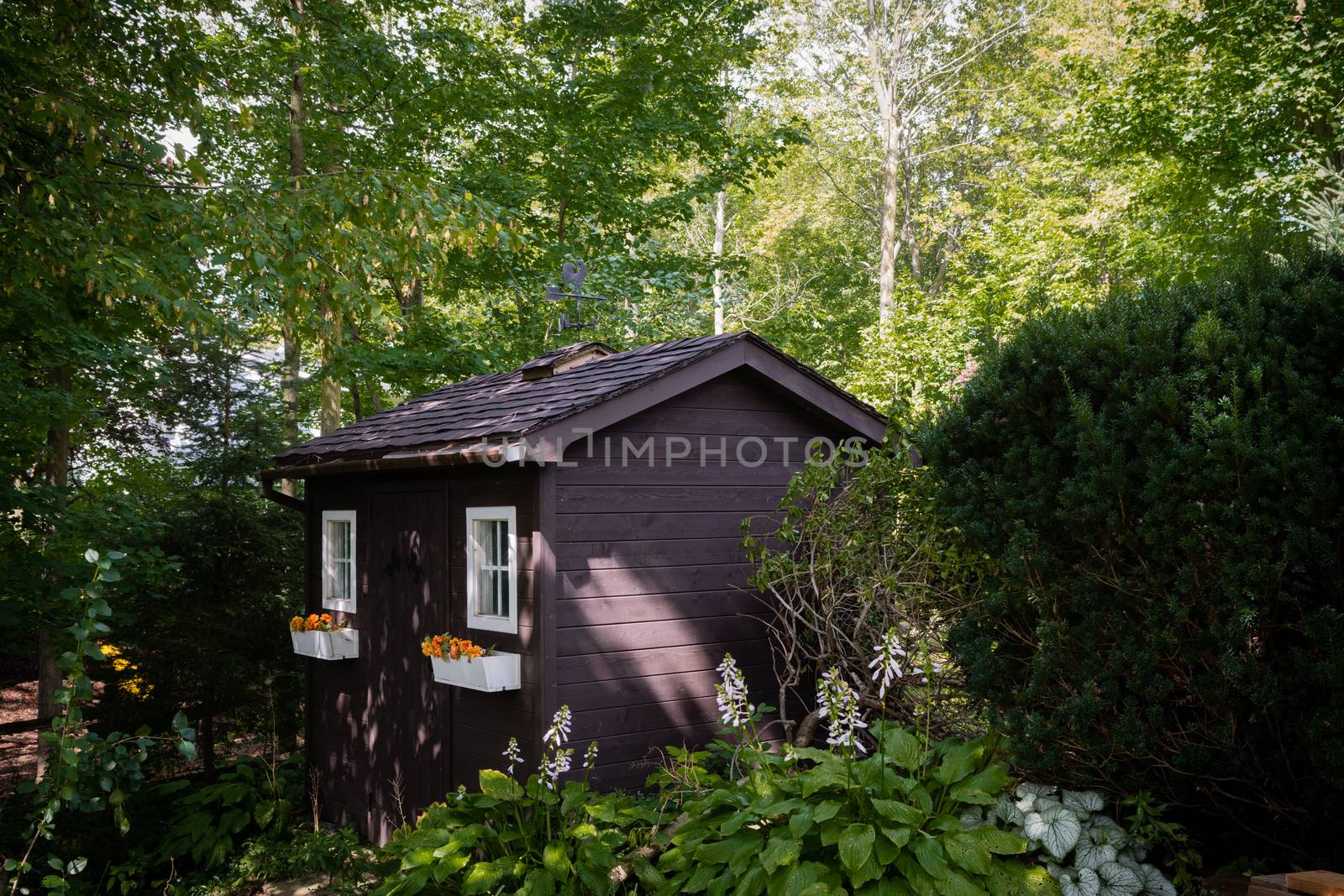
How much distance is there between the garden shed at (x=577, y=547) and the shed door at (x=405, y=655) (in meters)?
0.02

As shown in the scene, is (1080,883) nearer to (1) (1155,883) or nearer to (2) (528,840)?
(1) (1155,883)

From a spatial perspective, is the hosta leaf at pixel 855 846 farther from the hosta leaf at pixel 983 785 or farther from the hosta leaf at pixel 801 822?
the hosta leaf at pixel 983 785

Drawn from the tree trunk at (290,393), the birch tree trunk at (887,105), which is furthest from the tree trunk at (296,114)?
the birch tree trunk at (887,105)

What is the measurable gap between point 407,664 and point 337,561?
65.6 inches

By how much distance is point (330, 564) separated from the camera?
8234 mm

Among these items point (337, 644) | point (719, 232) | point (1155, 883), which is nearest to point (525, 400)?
point (337, 644)

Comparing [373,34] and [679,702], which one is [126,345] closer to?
[373,34]

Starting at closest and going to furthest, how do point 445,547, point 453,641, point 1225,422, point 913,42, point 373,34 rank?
1. point 1225,422
2. point 453,641
3. point 445,547
4. point 373,34
5. point 913,42

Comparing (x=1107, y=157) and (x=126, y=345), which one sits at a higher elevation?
(x=1107, y=157)

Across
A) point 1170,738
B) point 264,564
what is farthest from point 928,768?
point 264,564

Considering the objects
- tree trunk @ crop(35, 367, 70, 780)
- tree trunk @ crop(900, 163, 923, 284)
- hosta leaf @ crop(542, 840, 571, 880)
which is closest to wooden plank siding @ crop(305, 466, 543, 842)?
hosta leaf @ crop(542, 840, 571, 880)

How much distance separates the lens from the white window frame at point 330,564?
777 cm

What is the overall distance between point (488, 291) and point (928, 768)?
10292mm

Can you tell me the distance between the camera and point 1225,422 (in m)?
3.30
